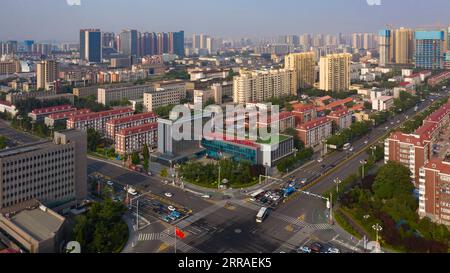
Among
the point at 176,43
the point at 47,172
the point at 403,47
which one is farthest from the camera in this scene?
the point at 176,43

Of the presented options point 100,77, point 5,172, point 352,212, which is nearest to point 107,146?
point 5,172

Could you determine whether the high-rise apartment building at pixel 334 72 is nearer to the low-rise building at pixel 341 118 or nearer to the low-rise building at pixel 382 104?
the low-rise building at pixel 382 104

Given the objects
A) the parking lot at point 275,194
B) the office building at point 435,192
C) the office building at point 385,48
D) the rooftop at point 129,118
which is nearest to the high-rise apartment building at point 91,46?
the office building at point 385,48

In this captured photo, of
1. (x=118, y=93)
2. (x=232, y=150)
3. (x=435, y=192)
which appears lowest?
(x=435, y=192)

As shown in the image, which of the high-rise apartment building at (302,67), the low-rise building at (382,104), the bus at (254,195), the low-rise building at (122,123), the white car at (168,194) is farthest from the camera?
the high-rise apartment building at (302,67)

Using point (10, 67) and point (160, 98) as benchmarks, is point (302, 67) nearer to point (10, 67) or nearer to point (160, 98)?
point (160, 98)

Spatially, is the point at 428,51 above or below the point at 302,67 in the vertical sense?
above

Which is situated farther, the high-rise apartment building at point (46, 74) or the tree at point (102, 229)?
the high-rise apartment building at point (46, 74)

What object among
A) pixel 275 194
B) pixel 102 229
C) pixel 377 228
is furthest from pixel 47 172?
pixel 377 228
